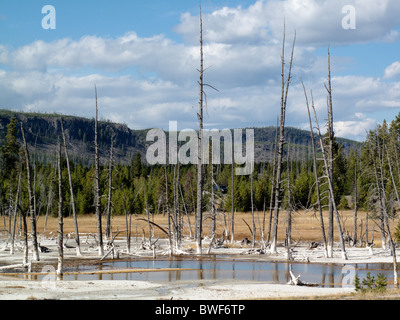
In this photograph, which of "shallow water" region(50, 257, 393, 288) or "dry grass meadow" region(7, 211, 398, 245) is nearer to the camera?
"shallow water" region(50, 257, 393, 288)

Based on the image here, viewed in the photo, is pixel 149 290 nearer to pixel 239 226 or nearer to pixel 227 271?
pixel 227 271

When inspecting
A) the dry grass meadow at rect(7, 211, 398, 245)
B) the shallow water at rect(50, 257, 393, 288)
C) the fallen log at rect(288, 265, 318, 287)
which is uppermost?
the fallen log at rect(288, 265, 318, 287)

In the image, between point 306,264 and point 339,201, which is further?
point 339,201

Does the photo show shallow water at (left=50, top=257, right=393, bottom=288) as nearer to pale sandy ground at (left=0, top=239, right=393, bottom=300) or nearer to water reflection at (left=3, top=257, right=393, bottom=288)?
water reflection at (left=3, top=257, right=393, bottom=288)

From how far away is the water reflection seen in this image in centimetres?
2788

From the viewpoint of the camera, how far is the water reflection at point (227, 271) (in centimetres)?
2788

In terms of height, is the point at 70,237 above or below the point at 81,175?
below

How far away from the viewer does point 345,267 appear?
33.4 m

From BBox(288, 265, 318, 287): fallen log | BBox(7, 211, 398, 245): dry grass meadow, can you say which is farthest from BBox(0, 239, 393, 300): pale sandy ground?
BBox(7, 211, 398, 245): dry grass meadow

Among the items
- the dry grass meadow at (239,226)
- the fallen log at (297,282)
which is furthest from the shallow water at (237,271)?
the dry grass meadow at (239,226)

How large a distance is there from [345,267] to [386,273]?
3.02 m

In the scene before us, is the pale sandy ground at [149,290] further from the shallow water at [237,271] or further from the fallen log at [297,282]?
the shallow water at [237,271]
